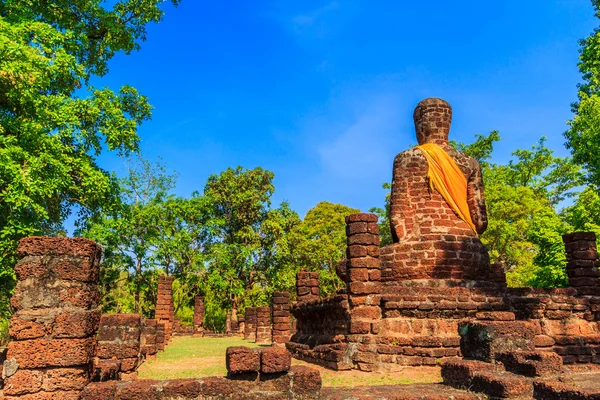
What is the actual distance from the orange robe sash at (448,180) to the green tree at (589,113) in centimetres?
679

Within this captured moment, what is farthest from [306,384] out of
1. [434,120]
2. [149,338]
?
[149,338]

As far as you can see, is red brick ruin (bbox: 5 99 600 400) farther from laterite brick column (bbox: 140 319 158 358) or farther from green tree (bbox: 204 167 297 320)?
green tree (bbox: 204 167 297 320)

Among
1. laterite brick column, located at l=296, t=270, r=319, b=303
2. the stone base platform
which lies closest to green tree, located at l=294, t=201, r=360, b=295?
laterite brick column, located at l=296, t=270, r=319, b=303

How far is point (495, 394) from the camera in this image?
4.70 metres

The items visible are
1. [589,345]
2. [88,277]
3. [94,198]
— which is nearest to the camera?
[88,277]

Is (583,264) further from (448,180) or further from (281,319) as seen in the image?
(281,319)

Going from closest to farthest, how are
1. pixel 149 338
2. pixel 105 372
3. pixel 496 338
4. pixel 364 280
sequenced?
pixel 496 338, pixel 105 372, pixel 364 280, pixel 149 338

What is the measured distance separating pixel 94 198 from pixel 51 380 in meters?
9.71

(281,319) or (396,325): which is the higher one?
(281,319)

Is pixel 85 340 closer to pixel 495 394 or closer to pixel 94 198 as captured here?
pixel 495 394

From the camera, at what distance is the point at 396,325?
9.25 meters

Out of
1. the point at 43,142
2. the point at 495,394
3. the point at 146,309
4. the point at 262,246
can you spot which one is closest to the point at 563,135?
the point at 495,394

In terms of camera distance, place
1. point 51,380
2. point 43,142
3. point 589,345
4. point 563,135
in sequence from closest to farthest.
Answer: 1. point 51,380
2. point 589,345
3. point 43,142
4. point 563,135

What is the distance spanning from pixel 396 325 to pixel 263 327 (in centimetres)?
1393
